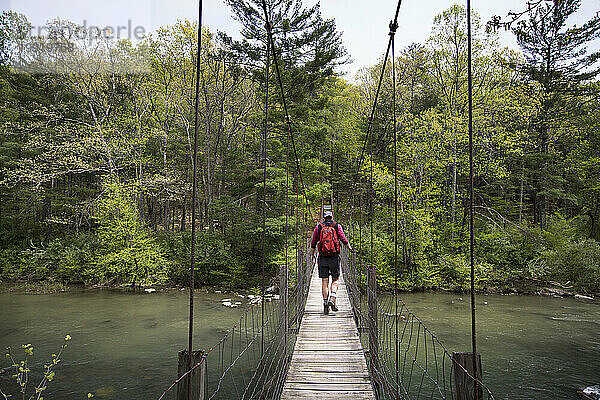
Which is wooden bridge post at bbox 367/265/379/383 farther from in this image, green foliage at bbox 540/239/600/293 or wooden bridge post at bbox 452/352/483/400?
green foliage at bbox 540/239/600/293

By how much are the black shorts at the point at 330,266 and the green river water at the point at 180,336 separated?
2390 millimetres

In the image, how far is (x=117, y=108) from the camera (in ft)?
41.6

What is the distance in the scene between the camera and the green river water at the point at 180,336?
4.86 meters

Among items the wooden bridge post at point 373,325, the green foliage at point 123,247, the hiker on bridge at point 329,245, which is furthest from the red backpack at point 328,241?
the green foliage at point 123,247

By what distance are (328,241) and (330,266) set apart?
258 millimetres

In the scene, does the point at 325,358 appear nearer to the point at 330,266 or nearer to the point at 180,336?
the point at 330,266

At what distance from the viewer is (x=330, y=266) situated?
12.9 feet

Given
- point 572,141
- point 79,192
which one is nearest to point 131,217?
point 79,192

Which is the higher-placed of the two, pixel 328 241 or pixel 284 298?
pixel 328 241

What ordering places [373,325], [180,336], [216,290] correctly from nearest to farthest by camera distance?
[373,325]
[180,336]
[216,290]

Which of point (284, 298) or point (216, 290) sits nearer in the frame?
point (284, 298)

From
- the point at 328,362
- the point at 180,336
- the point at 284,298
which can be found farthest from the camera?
the point at 180,336

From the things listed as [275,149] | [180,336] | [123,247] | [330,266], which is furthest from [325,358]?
[123,247]

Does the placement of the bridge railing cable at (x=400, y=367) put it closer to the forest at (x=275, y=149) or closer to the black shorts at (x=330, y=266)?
the black shorts at (x=330, y=266)
